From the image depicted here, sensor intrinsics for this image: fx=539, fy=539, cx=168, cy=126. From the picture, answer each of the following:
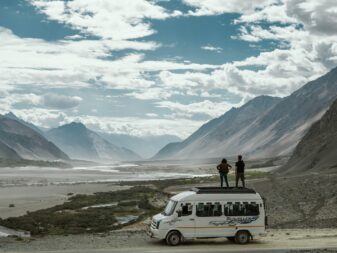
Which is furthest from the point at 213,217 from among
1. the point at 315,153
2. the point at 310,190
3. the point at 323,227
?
the point at 315,153

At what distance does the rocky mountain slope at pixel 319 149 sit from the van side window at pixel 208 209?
209ft

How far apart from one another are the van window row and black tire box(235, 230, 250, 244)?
1.18 m

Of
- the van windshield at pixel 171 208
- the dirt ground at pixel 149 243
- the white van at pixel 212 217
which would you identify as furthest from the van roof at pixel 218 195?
the dirt ground at pixel 149 243

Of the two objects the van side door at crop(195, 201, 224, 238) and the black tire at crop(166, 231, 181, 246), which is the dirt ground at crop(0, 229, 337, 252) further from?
the van side door at crop(195, 201, 224, 238)

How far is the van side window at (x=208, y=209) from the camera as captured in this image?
106ft

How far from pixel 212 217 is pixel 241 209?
1.88 metres

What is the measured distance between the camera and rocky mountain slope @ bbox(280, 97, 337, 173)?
102244 millimetres

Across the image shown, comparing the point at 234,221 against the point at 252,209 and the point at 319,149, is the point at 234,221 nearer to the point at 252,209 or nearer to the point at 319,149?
the point at 252,209

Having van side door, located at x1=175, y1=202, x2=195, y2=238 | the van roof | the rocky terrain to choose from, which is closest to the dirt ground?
van side door, located at x1=175, y1=202, x2=195, y2=238

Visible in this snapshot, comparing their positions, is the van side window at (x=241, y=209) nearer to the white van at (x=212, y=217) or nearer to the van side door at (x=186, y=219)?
the white van at (x=212, y=217)

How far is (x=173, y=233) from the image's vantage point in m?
32.0

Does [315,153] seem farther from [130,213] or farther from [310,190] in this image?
[130,213]

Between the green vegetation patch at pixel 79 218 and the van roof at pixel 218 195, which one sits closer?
the van roof at pixel 218 195

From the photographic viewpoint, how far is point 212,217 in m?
32.3
